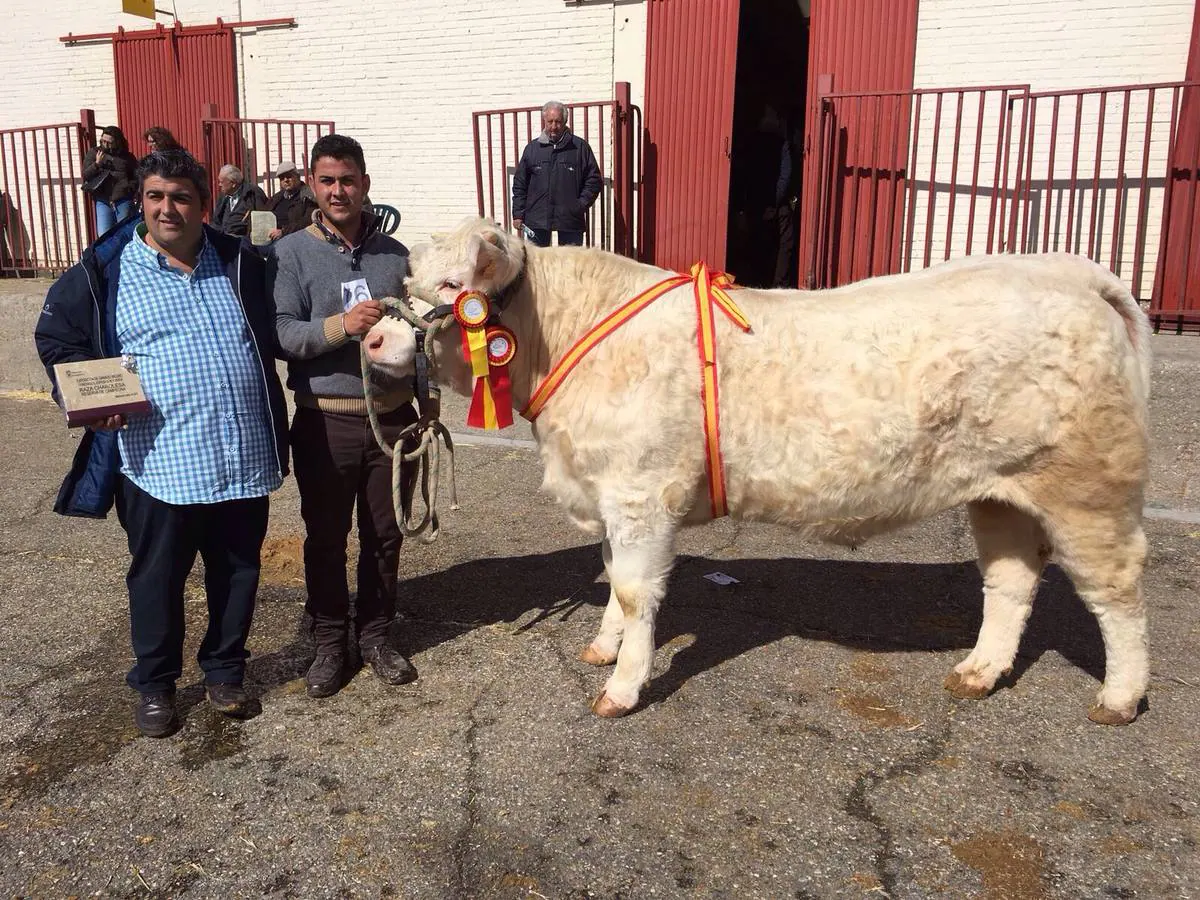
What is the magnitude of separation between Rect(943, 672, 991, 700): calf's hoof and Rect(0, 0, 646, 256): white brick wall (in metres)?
8.25

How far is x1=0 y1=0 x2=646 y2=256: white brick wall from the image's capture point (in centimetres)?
1043

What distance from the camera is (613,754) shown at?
10.6 ft

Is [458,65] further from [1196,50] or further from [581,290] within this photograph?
[581,290]

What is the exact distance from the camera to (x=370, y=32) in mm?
11289

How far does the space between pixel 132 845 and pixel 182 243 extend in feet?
6.27

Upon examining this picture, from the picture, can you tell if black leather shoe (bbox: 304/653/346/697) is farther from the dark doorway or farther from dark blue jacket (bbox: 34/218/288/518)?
the dark doorway

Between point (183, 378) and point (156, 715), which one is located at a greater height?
point (183, 378)

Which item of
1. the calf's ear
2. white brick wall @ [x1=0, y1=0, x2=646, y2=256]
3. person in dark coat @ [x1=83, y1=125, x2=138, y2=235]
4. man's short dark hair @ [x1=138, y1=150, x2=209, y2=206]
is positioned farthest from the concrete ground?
person in dark coat @ [x1=83, y1=125, x2=138, y2=235]

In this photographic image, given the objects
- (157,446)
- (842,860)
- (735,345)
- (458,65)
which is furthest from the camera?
(458,65)

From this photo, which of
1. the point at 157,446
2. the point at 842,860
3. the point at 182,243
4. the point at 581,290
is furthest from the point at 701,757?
the point at 182,243

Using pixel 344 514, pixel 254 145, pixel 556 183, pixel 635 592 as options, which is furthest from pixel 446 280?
pixel 254 145

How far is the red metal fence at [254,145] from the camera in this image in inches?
458

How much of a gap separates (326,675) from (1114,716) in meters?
2.94

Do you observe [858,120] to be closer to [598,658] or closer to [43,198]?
[598,658]
